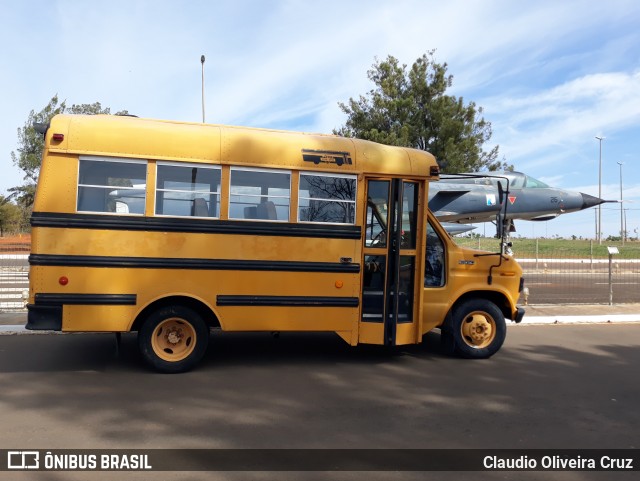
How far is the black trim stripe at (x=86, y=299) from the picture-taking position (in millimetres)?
6230

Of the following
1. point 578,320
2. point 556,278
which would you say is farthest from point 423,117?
point 578,320

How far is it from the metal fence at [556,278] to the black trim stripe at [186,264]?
16.2 ft

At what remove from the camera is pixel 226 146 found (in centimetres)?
664

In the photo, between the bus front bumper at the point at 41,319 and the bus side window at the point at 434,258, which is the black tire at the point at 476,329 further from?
the bus front bumper at the point at 41,319

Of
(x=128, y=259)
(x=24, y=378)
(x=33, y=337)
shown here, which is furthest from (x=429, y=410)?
(x=33, y=337)

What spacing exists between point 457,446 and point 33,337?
23.6 feet

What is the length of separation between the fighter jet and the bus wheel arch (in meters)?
11.8

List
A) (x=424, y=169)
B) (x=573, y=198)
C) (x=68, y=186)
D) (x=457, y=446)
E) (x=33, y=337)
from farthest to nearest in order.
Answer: (x=573, y=198)
(x=33, y=337)
(x=424, y=169)
(x=68, y=186)
(x=457, y=446)

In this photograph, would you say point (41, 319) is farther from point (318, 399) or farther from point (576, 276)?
point (576, 276)

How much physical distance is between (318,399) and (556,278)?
1798 cm

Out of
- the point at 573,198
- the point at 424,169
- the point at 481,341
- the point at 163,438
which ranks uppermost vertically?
the point at 573,198

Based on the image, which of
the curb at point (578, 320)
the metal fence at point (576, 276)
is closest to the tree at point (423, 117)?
the metal fence at point (576, 276)

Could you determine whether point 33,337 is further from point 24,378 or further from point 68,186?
point 68,186

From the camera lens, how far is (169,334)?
6.69 m
